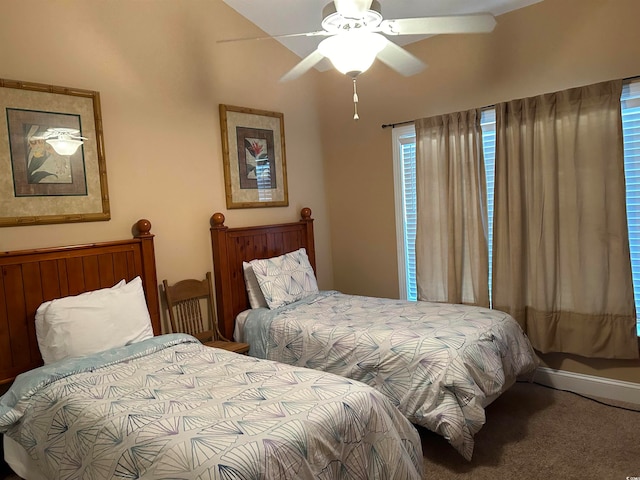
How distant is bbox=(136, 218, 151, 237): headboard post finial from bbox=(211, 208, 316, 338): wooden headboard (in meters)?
0.57

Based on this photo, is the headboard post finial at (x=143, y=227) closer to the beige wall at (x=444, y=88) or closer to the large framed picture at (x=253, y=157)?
the large framed picture at (x=253, y=157)

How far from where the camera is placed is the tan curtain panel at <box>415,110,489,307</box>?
11.2 ft

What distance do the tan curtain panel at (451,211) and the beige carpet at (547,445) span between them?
0.88 meters

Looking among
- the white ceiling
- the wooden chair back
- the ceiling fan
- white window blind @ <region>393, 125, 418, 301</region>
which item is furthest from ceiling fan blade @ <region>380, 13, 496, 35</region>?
the wooden chair back

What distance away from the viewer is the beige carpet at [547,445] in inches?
89.7

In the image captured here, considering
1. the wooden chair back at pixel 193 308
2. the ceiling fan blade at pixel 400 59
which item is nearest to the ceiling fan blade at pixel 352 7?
the ceiling fan blade at pixel 400 59

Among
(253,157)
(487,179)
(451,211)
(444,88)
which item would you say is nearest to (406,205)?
(451,211)

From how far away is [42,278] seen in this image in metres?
2.60

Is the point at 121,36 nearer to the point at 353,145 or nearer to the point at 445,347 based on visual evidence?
the point at 353,145

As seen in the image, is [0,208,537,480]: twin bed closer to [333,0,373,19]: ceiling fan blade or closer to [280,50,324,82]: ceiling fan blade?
[280,50,324,82]: ceiling fan blade

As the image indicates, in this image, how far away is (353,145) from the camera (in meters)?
4.28

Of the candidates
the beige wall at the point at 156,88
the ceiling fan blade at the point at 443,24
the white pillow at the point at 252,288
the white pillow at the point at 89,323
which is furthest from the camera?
the white pillow at the point at 252,288

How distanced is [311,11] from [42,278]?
2.72 m

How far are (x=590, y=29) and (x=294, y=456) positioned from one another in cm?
321
